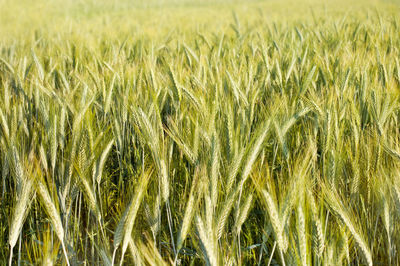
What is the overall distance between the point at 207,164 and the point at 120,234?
1.06 ft

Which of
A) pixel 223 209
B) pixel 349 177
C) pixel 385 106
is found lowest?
pixel 349 177

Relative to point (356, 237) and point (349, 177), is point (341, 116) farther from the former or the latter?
point (356, 237)

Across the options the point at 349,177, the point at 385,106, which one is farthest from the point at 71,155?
the point at 385,106

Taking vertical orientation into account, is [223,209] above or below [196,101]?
below

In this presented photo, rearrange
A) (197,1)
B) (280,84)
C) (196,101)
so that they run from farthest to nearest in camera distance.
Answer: (197,1) < (280,84) < (196,101)

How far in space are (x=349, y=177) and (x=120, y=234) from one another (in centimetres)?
85

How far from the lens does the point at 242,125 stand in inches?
48.1

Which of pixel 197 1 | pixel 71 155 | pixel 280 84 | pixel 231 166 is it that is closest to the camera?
pixel 231 166

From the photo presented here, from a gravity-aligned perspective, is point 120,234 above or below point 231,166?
below

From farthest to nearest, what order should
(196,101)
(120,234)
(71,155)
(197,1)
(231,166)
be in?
(197,1), (196,101), (71,155), (231,166), (120,234)

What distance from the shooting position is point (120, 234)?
929 millimetres

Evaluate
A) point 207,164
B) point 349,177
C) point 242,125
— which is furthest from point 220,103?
point 349,177

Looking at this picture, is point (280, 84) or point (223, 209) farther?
point (280, 84)

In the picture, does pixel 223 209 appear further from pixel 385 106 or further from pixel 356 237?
pixel 385 106
